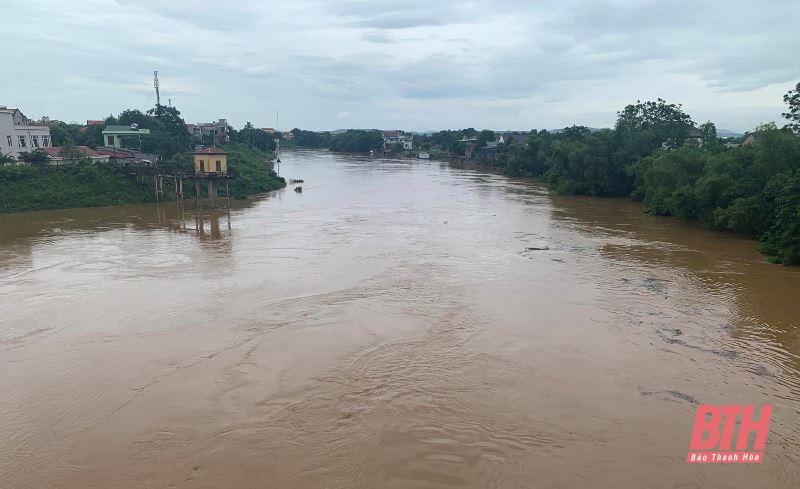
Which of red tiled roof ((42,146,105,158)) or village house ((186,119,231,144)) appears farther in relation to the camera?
village house ((186,119,231,144))

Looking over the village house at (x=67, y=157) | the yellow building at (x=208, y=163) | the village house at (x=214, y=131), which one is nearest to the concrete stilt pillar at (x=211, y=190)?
the yellow building at (x=208, y=163)

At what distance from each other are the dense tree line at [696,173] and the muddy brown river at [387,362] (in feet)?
4.81

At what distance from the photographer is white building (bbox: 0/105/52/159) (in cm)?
3491

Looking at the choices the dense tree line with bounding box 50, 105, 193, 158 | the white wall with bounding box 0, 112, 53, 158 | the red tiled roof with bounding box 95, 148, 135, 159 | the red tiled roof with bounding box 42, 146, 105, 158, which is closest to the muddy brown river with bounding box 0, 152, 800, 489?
the red tiled roof with bounding box 42, 146, 105, 158

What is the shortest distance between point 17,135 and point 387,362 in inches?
1439

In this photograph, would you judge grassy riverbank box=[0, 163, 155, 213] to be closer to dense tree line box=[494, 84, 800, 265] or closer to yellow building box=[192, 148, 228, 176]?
yellow building box=[192, 148, 228, 176]

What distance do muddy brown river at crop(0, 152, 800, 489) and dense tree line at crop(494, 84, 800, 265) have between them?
1465mm

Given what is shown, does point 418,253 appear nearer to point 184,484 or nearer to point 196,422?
point 196,422

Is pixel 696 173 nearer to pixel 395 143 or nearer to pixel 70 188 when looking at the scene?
pixel 70 188

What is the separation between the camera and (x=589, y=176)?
39.2 metres

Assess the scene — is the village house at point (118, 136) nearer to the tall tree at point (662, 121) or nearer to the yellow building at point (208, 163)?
the yellow building at point (208, 163)

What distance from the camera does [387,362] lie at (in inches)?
439

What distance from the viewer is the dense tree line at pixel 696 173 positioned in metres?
21.1

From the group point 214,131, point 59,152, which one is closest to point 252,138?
point 214,131
